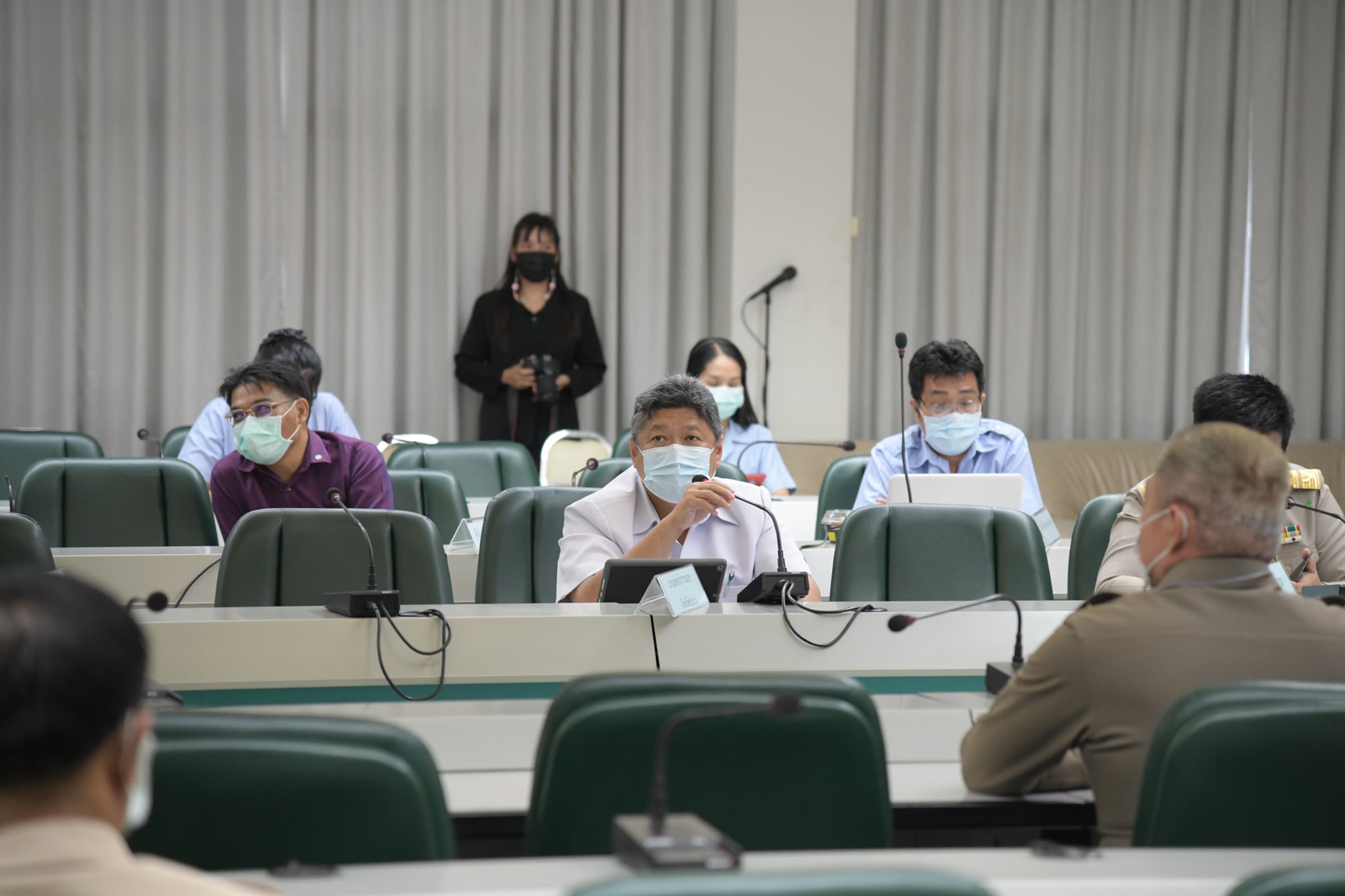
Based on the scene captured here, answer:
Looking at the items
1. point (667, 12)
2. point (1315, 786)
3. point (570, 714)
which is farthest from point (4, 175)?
point (1315, 786)

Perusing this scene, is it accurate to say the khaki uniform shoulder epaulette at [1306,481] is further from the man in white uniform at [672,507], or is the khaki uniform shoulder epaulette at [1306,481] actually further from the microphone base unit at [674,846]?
the microphone base unit at [674,846]

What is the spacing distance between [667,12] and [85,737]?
19.2 ft

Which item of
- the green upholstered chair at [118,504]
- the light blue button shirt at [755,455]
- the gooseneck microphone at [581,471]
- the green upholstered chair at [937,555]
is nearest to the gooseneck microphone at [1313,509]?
the green upholstered chair at [937,555]

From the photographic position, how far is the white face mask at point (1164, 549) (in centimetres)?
162

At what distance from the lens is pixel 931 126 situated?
662cm

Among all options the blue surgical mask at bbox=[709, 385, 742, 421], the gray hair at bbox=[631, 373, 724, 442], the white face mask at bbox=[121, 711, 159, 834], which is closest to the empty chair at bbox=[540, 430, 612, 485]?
the blue surgical mask at bbox=[709, 385, 742, 421]

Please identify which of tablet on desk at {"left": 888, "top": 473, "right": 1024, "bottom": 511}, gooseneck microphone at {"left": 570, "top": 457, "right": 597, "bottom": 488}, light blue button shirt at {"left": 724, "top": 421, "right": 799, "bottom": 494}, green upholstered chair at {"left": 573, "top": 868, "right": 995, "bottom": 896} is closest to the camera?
green upholstered chair at {"left": 573, "top": 868, "right": 995, "bottom": 896}

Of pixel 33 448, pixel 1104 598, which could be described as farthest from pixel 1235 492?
pixel 33 448

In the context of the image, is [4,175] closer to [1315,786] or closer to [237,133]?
[237,133]

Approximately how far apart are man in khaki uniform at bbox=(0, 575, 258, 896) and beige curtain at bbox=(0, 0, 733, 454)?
535cm

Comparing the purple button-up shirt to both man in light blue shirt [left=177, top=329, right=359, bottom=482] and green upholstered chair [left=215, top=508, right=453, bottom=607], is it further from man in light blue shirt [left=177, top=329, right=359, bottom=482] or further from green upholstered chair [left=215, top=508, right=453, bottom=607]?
man in light blue shirt [left=177, top=329, right=359, bottom=482]

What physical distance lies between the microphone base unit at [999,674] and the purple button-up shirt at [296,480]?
76.3 inches

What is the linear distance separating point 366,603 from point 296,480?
1388mm

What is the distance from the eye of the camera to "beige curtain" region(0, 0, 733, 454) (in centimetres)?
590
